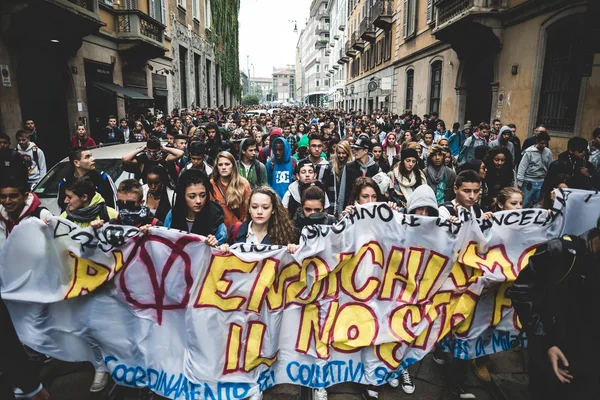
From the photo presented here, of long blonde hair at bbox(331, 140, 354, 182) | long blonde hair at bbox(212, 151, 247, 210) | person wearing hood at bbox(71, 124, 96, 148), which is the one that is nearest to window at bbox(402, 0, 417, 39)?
long blonde hair at bbox(331, 140, 354, 182)

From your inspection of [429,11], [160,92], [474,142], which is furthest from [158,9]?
[474,142]

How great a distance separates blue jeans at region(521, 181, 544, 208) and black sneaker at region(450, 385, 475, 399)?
5.37 meters

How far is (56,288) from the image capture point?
3.07 metres

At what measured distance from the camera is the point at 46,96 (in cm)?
1301

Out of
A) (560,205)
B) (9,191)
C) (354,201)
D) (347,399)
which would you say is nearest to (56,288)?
(9,191)

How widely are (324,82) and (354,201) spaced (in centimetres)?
8913

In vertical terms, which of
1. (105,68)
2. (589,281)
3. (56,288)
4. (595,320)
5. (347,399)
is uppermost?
(105,68)

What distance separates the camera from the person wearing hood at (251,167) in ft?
20.3

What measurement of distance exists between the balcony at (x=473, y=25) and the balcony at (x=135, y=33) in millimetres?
11828

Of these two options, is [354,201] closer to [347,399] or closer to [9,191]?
[347,399]

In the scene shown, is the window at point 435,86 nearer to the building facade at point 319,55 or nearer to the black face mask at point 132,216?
the black face mask at point 132,216

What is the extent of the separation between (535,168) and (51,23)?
12.7 metres

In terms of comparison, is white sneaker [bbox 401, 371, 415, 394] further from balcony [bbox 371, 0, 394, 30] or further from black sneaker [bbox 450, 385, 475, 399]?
balcony [bbox 371, 0, 394, 30]

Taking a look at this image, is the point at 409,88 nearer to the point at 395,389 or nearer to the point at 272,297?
the point at 395,389
